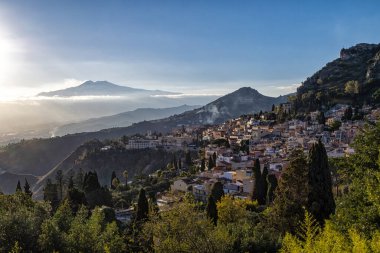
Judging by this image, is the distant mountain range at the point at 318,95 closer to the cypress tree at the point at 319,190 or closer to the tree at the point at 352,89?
the tree at the point at 352,89

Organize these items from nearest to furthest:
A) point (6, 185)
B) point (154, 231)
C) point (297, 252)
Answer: point (297, 252) < point (154, 231) < point (6, 185)

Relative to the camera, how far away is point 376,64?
114 meters

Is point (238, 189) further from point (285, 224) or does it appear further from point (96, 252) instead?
point (96, 252)

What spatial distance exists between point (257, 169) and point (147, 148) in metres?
67.6

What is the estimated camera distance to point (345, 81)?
116938mm

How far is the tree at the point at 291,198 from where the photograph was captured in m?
19.6

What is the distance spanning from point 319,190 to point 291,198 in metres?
1.42

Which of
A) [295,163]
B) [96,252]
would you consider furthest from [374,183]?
[295,163]

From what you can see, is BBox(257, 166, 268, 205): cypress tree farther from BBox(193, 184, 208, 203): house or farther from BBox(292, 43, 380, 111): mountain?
BBox(292, 43, 380, 111): mountain

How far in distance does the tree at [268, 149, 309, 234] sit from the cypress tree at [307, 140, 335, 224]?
0.34 m

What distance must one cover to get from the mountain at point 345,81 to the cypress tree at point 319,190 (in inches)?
2779

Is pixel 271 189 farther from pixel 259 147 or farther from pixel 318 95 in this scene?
pixel 318 95

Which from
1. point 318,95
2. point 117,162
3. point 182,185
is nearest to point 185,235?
point 182,185

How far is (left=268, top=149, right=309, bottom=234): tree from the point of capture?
64.4 feet
